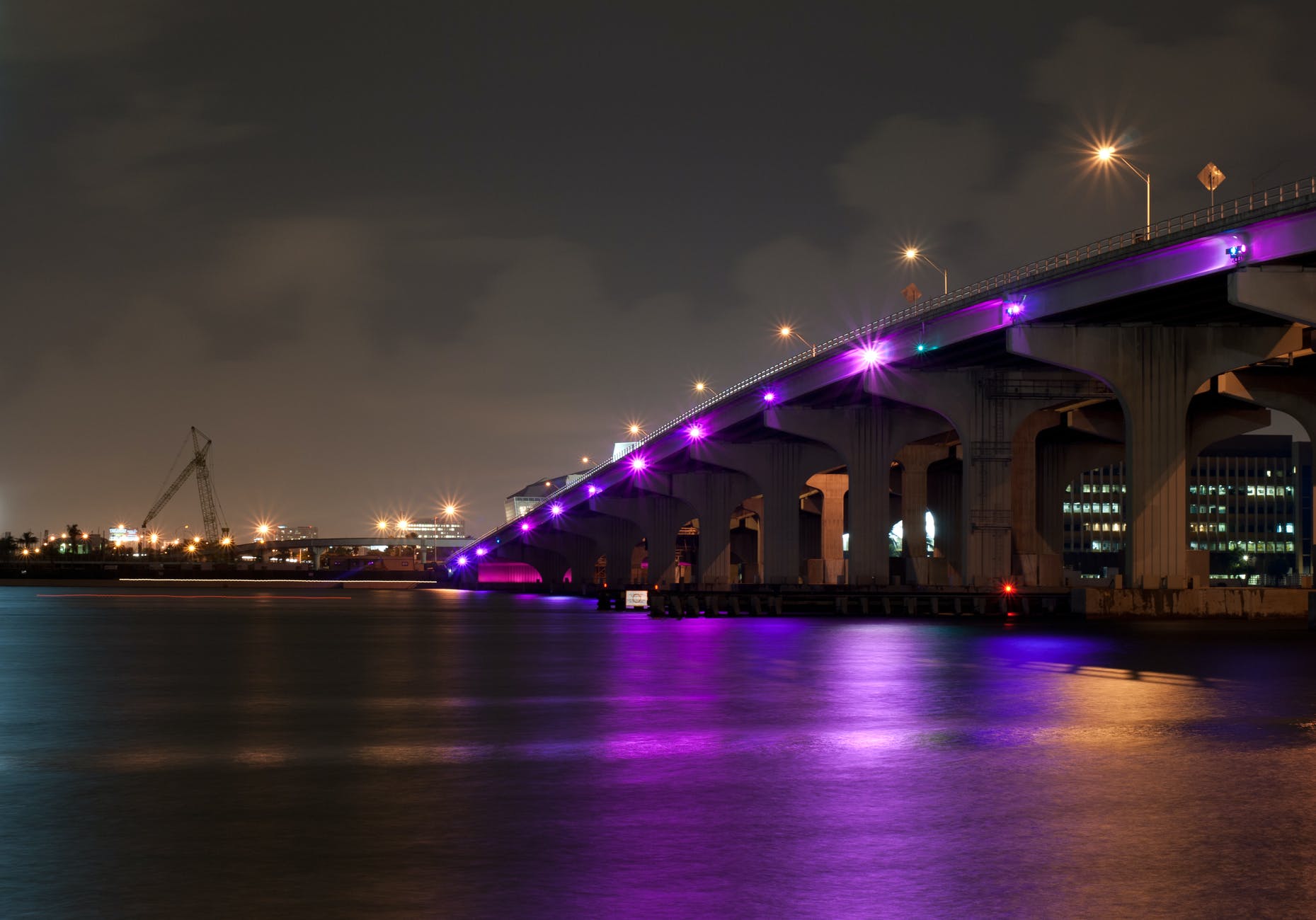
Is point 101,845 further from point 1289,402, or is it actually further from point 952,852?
point 1289,402

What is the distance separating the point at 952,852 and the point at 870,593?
7231 cm

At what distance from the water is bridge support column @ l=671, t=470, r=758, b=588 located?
312 feet

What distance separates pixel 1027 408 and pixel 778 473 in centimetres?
3398


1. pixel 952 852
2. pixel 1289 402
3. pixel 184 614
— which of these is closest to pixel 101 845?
pixel 952 852

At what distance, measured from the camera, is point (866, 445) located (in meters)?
→ 95.6

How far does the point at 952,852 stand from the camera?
41.5 ft

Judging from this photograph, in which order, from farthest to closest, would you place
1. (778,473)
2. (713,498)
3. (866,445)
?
(713,498)
(778,473)
(866,445)

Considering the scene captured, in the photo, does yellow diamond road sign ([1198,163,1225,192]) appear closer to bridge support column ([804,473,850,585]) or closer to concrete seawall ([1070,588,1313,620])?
concrete seawall ([1070,588,1313,620])

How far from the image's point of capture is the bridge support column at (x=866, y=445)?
93125 millimetres

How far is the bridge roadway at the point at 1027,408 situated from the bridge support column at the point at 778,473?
6.3 inches

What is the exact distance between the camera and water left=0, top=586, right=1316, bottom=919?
11.2 metres

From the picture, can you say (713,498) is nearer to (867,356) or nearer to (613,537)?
(613,537)

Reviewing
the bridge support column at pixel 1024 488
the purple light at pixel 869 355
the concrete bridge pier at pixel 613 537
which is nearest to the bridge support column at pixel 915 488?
the bridge support column at pixel 1024 488

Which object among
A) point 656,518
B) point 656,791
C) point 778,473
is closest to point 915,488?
point 778,473
